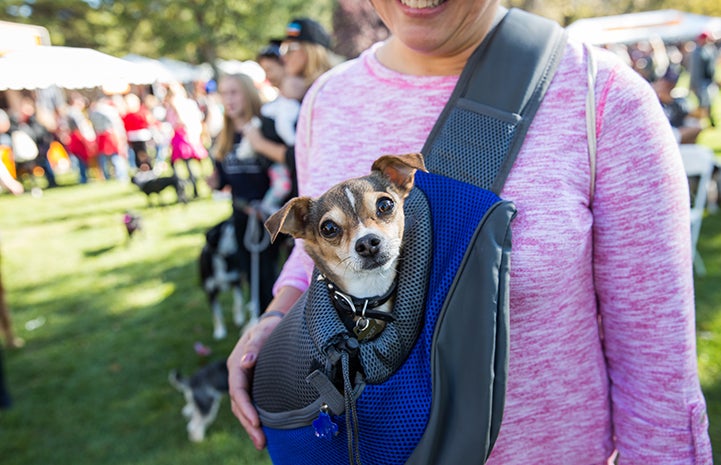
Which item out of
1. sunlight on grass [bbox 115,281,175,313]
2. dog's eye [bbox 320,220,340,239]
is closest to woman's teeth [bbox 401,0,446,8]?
dog's eye [bbox 320,220,340,239]

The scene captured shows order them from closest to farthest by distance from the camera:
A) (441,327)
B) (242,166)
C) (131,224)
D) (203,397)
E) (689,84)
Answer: (441,327)
(203,397)
(242,166)
(131,224)
(689,84)

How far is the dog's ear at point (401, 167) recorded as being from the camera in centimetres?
115

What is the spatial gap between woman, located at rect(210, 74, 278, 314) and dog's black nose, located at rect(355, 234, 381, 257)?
3.95 meters

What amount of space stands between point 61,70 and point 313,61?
13402 millimetres

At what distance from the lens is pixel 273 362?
4.10ft

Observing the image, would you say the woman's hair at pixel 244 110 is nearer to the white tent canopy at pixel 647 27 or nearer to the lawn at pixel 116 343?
the lawn at pixel 116 343

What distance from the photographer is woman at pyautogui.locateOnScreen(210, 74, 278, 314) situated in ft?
17.3

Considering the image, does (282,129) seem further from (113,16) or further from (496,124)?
(113,16)

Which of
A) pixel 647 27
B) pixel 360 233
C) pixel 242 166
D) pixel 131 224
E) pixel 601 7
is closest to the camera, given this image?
pixel 360 233

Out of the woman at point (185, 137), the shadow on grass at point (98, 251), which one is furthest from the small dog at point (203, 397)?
the woman at point (185, 137)

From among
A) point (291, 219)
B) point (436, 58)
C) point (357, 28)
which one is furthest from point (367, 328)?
point (357, 28)

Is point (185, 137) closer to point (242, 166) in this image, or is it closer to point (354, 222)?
point (242, 166)

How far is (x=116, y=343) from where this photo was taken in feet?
19.2

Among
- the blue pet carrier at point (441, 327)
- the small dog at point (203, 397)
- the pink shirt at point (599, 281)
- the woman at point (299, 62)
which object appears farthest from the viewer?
the woman at point (299, 62)
